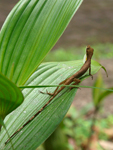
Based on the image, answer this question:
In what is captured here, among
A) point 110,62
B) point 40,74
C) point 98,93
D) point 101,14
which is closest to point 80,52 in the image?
point 110,62

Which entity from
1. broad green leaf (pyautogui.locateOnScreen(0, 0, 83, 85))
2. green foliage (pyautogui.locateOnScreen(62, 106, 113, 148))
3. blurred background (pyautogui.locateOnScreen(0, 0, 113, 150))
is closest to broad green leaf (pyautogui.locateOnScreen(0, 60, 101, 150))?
broad green leaf (pyautogui.locateOnScreen(0, 0, 83, 85))

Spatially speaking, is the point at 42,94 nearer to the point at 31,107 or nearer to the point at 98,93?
the point at 31,107

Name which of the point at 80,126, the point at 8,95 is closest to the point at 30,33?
the point at 8,95

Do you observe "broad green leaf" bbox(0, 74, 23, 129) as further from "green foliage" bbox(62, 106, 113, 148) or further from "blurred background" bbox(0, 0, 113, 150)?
"blurred background" bbox(0, 0, 113, 150)

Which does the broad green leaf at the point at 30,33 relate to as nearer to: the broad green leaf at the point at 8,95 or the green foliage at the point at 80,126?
the broad green leaf at the point at 8,95

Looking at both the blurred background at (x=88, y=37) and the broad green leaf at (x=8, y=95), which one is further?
the blurred background at (x=88, y=37)

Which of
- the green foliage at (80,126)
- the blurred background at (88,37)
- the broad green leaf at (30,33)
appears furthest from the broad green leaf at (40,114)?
the blurred background at (88,37)
